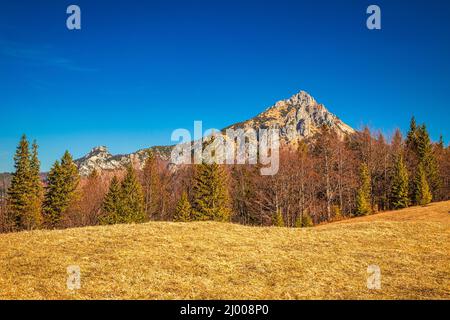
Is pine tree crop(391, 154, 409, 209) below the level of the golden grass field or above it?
above

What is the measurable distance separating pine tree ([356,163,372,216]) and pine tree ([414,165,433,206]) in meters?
7.73

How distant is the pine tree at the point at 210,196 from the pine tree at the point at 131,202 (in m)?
8.80

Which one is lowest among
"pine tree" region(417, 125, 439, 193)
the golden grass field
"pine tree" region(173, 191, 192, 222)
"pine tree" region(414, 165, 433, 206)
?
the golden grass field

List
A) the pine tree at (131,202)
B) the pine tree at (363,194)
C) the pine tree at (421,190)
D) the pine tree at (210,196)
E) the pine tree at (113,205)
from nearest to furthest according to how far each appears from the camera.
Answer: the pine tree at (113,205), the pine tree at (131,202), the pine tree at (210,196), the pine tree at (421,190), the pine tree at (363,194)

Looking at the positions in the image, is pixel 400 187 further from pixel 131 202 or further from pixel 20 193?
pixel 20 193

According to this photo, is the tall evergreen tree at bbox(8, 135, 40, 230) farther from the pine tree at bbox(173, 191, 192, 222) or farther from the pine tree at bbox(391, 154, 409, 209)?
the pine tree at bbox(391, 154, 409, 209)

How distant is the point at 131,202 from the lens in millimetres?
55156

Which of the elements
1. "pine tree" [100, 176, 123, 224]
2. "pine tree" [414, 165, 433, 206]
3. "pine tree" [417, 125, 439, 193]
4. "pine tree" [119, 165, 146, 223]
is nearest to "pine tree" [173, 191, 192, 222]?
"pine tree" [119, 165, 146, 223]

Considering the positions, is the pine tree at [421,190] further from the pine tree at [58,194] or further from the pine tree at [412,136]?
the pine tree at [58,194]

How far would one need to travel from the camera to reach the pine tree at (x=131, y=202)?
52.6 meters

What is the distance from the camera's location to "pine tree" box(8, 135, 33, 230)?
5184cm

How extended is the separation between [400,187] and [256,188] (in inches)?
968

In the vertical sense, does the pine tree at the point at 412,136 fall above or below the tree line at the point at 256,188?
above

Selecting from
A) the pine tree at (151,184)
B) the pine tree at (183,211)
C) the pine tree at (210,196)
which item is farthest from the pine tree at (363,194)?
the pine tree at (151,184)
